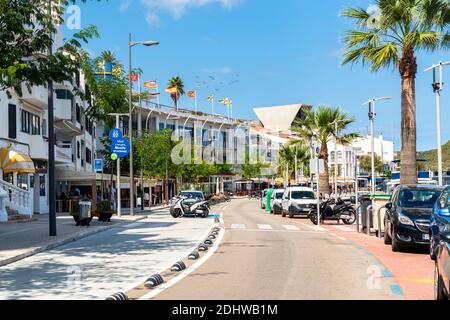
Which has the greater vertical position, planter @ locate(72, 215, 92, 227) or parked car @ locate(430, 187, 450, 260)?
parked car @ locate(430, 187, 450, 260)

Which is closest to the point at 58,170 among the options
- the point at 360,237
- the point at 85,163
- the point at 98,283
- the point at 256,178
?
the point at 85,163

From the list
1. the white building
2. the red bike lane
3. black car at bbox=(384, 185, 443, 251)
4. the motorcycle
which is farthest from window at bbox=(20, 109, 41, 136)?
black car at bbox=(384, 185, 443, 251)

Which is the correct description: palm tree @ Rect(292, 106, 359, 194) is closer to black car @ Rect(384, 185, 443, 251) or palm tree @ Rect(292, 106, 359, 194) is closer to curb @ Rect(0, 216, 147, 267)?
curb @ Rect(0, 216, 147, 267)

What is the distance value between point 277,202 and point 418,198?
83.0 feet

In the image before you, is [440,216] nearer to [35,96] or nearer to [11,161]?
[11,161]

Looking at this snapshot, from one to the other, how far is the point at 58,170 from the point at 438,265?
139 ft

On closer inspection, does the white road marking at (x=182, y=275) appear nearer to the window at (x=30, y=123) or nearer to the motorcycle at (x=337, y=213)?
the motorcycle at (x=337, y=213)

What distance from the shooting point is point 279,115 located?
151m

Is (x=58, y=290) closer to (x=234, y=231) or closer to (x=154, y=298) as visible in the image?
(x=154, y=298)

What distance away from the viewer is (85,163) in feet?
198

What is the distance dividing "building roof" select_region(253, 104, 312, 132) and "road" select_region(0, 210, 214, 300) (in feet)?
418

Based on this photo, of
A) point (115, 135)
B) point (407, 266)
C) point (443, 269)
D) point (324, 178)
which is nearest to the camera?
point (443, 269)

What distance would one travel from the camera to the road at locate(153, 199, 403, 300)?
984 centimetres

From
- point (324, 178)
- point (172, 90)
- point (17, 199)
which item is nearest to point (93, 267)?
point (17, 199)
